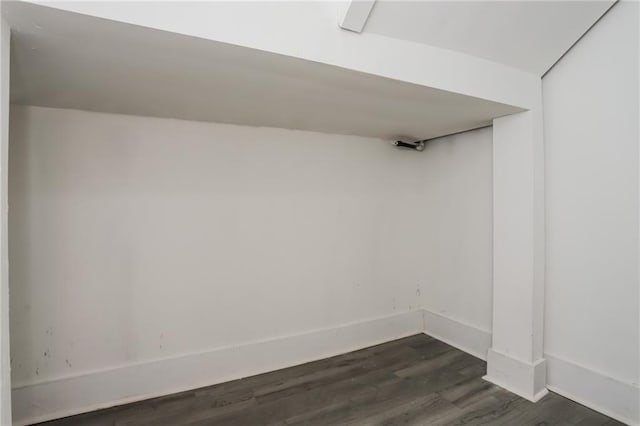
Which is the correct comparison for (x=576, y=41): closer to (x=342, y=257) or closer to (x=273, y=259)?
(x=342, y=257)

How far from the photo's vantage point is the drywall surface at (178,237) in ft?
6.16

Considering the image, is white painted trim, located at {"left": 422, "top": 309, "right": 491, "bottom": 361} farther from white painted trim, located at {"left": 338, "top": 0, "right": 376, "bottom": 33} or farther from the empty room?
white painted trim, located at {"left": 338, "top": 0, "right": 376, "bottom": 33}

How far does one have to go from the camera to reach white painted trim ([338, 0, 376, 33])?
1.36m

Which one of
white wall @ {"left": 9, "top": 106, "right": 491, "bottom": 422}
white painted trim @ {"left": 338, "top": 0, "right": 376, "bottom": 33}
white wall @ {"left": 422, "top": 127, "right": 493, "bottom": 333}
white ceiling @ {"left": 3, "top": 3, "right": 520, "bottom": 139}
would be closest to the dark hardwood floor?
white wall @ {"left": 9, "top": 106, "right": 491, "bottom": 422}

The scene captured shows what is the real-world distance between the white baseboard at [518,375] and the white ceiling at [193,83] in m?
1.70

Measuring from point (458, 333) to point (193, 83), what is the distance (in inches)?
111

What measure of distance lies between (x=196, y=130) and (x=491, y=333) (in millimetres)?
2752

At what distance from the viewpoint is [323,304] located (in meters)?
2.69

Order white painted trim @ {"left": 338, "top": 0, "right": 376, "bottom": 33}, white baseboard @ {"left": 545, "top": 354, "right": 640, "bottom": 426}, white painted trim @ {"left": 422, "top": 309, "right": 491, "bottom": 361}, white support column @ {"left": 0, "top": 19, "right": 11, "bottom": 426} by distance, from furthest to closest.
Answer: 1. white painted trim @ {"left": 422, "top": 309, "right": 491, "bottom": 361}
2. white baseboard @ {"left": 545, "top": 354, "right": 640, "bottom": 426}
3. white painted trim @ {"left": 338, "top": 0, "right": 376, "bottom": 33}
4. white support column @ {"left": 0, "top": 19, "right": 11, "bottom": 426}

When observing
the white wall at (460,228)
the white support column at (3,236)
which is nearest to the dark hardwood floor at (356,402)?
the white wall at (460,228)

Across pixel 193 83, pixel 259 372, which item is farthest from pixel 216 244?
pixel 193 83

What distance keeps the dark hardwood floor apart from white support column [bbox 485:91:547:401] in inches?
6.8

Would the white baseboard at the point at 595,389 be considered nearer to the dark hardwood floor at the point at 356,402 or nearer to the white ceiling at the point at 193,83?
the dark hardwood floor at the point at 356,402

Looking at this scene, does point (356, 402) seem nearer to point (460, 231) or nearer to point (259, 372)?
point (259, 372)
